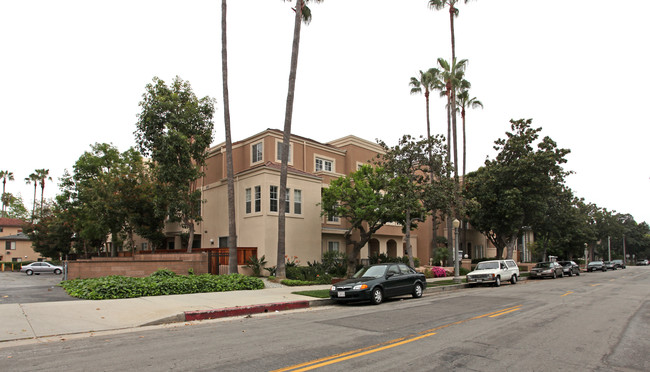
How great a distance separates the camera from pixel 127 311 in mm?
11430

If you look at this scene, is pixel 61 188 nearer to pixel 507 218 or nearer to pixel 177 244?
pixel 177 244

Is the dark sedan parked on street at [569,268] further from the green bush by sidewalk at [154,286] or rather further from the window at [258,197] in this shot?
the green bush by sidewalk at [154,286]

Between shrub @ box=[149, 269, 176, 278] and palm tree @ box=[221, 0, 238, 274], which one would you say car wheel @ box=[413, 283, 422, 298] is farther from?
shrub @ box=[149, 269, 176, 278]

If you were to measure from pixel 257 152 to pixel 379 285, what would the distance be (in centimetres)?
1606

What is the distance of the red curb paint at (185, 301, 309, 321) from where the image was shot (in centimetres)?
1116

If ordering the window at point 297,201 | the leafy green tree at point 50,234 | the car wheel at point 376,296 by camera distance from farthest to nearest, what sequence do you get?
the leafy green tree at point 50,234, the window at point 297,201, the car wheel at point 376,296

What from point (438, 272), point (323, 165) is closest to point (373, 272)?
point (438, 272)

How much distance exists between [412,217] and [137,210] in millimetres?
19376

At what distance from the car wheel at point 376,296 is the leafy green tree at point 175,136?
1413cm

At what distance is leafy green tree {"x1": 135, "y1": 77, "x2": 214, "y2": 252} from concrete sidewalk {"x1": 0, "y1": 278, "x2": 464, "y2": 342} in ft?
37.2

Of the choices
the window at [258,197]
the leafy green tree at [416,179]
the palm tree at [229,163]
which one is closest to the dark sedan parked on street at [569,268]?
the leafy green tree at [416,179]

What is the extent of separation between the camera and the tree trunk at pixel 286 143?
66.2 ft

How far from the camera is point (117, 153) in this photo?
37125 mm

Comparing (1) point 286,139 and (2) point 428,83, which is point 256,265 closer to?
(1) point 286,139
